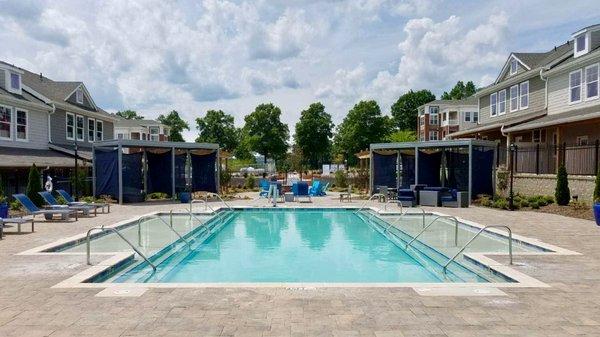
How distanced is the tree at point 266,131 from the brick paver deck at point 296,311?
53492 mm

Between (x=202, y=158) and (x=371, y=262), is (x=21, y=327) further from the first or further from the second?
(x=202, y=158)

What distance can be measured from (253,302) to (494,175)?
18.7 m

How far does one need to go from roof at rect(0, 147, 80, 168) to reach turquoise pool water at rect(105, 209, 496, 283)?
32.3 ft

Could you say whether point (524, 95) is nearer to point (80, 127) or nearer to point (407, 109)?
point (80, 127)

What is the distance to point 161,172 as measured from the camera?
24.1 meters

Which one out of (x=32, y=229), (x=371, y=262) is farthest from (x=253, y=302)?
(x=32, y=229)

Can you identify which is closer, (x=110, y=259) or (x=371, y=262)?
(x=110, y=259)

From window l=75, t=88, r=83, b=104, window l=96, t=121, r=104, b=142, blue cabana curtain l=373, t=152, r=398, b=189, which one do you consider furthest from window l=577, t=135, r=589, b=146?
window l=75, t=88, r=83, b=104

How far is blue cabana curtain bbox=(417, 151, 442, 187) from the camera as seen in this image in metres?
23.2

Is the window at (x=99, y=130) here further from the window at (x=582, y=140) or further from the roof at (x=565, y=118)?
the window at (x=582, y=140)

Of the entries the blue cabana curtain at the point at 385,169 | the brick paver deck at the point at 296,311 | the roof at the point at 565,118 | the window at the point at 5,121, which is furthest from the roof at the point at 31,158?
the roof at the point at 565,118

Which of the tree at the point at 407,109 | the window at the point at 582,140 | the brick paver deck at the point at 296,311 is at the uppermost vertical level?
the tree at the point at 407,109

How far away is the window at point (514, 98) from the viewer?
27250mm

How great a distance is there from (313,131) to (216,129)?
1849 cm
